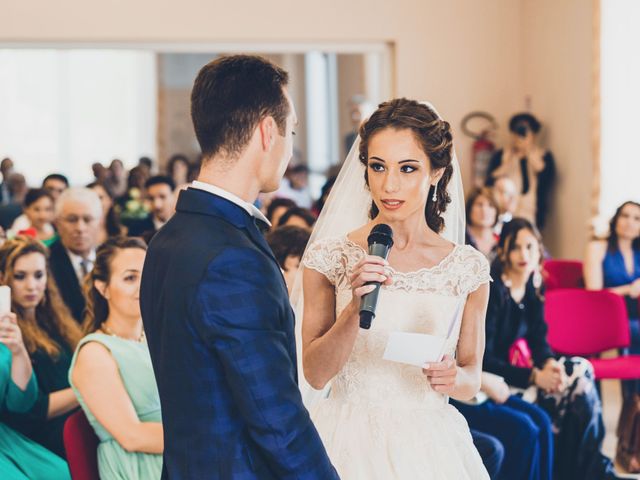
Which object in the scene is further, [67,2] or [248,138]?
[67,2]

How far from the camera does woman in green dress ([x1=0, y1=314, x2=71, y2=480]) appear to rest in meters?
3.40

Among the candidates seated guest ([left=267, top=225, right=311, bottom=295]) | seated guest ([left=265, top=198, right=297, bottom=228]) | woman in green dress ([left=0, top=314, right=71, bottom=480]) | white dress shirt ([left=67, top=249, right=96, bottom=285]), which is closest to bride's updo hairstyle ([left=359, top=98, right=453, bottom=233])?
seated guest ([left=267, top=225, right=311, bottom=295])

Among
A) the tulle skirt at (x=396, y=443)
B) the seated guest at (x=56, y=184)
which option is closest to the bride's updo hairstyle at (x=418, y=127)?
the tulle skirt at (x=396, y=443)

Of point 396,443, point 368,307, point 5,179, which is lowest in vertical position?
point 396,443

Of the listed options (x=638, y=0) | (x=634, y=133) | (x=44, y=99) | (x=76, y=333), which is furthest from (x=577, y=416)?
(x=44, y=99)

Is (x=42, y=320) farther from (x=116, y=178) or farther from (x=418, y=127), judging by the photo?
(x=116, y=178)

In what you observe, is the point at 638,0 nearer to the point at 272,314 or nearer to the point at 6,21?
the point at 6,21

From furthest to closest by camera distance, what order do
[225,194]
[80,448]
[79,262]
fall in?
1. [79,262]
2. [80,448]
3. [225,194]

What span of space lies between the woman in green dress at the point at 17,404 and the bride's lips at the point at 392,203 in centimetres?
159

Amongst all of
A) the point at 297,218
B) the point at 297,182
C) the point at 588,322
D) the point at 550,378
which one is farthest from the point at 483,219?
the point at 297,182

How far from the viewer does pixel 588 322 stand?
18.2ft

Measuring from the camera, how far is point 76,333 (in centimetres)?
419

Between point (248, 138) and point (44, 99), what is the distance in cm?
1355

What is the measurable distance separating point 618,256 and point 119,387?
14.9 ft
